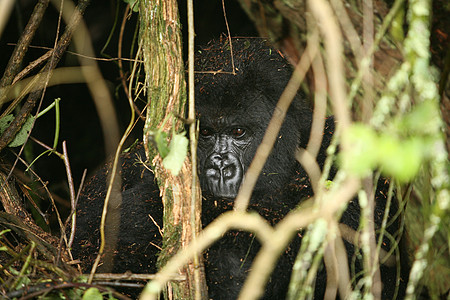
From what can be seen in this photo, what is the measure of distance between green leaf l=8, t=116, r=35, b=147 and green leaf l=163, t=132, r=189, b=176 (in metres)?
1.26

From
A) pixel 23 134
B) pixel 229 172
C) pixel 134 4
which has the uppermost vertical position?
pixel 134 4

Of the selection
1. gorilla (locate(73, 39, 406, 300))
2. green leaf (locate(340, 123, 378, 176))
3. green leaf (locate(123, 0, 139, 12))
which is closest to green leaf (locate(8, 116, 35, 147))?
gorilla (locate(73, 39, 406, 300))

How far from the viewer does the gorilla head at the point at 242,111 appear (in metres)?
2.72

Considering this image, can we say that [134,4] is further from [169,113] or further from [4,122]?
[4,122]

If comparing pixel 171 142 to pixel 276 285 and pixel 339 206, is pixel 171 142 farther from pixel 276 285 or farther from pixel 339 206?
pixel 276 285

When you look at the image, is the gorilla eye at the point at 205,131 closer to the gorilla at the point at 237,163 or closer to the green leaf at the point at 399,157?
the gorilla at the point at 237,163

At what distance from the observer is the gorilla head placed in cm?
272

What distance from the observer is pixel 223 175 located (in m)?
2.70

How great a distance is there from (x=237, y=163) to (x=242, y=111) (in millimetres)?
302

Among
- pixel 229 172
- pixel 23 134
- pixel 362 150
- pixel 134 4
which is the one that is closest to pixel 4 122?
pixel 23 134

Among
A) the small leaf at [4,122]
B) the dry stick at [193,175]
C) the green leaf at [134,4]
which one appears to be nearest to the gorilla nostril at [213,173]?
the dry stick at [193,175]

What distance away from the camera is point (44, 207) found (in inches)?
158

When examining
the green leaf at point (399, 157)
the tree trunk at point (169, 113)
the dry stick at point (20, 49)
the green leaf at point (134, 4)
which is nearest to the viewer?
the green leaf at point (399, 157)

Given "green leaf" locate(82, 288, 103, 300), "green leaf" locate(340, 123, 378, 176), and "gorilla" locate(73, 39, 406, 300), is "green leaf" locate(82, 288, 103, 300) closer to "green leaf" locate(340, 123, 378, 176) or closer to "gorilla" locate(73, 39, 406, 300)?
"gorilla" locate(73, 39, 406, 300)
